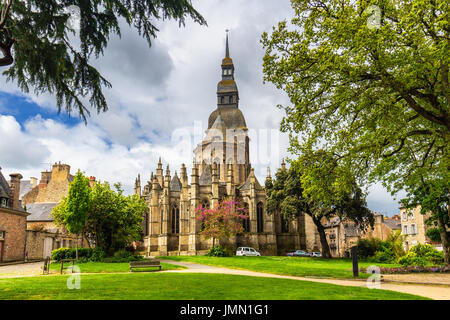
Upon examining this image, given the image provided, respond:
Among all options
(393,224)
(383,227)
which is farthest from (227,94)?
(393,224)

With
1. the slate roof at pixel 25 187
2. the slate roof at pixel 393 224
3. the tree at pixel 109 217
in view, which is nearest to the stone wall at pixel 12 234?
the tree at pixel 109 217

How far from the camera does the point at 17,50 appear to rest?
9.49m

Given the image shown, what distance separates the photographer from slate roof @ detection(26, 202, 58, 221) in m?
42.0

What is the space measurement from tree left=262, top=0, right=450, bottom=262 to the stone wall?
27184mm

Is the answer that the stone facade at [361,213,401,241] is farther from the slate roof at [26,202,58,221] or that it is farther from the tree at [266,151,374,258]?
the slate roof at [26,202,58,221]

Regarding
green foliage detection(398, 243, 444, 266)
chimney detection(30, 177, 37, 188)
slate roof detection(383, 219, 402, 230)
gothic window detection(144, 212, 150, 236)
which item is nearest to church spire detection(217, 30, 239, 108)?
gothic window detection(144, 212, 150, 236)

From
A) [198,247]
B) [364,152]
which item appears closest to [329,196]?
[364,152]

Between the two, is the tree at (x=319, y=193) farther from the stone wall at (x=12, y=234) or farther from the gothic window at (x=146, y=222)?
the stone wall at (x=12, y=234)

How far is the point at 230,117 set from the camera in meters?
67.8

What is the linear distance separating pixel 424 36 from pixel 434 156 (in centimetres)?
621

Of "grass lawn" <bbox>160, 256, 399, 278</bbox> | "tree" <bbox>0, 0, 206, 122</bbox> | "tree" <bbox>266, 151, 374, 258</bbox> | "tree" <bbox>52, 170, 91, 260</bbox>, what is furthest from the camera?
"tree" <bbox>52, 170, 91, 260</bbox>

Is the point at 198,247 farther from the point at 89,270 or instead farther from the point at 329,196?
the point at 329,196

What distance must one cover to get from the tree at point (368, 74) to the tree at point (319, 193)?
753 millimetres

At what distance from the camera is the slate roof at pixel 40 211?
42.0 meters
